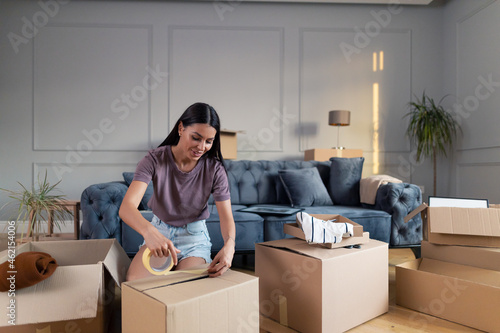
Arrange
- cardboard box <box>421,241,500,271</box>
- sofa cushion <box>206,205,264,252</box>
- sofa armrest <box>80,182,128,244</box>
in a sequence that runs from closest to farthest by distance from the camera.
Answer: cardboard box <box>421,241,500,271</box>
sofa armrest <box>80,182,128,244</box>
sofa cushion <box>206,205,264,252</box>

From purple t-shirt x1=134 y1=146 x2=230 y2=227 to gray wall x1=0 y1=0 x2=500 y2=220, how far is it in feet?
8.24

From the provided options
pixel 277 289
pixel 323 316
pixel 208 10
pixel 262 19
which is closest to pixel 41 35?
pixel 208 10

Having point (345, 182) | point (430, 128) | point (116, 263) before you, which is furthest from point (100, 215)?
point (430, 128)

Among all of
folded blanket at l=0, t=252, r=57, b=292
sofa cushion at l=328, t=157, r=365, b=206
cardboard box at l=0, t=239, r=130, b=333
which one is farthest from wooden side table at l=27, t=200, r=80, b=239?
sofa cushion at l=328, t=157, r=365, b=206

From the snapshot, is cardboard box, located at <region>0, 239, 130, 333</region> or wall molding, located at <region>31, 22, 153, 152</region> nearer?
cardboard box, located at <region>0, 239, 130, 333</region>

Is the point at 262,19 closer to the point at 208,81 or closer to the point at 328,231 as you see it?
the point at 208,81

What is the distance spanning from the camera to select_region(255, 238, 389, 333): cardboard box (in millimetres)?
1266

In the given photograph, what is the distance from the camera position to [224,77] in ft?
12.8

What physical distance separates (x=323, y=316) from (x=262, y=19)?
3558 mm

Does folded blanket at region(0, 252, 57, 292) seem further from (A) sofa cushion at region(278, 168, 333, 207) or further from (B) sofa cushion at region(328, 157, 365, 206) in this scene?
(B) sofa cushion at region(328, 157, 365, 206)

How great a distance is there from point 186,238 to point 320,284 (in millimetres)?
587

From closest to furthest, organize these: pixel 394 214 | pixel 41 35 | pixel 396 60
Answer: pixel 394 214 → pixel 41 35 → pixel 396 60

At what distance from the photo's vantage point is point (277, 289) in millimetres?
1431

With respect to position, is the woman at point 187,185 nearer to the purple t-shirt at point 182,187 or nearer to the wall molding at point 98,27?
the purple t-shirt at point 182,187
